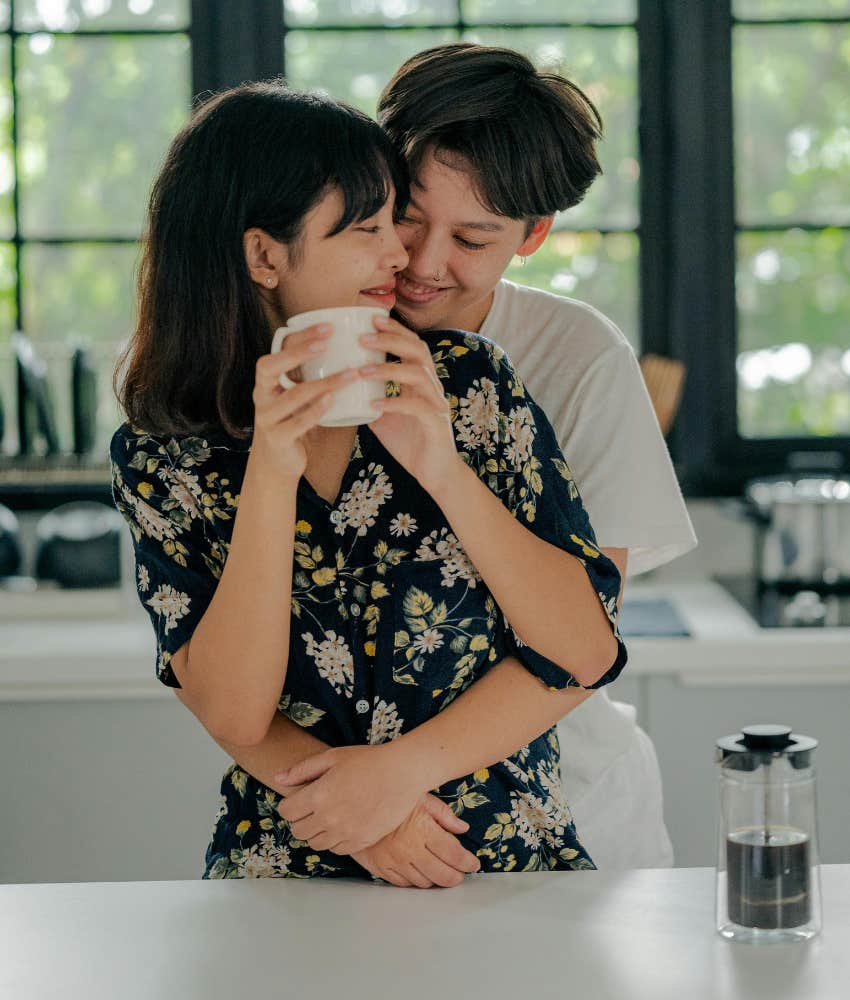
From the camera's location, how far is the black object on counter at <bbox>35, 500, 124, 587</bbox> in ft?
9.11

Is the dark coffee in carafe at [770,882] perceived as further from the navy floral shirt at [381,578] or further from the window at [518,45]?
the window at [518,45]

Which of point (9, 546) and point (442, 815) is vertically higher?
point (442, 815)

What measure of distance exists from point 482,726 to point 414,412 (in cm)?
31

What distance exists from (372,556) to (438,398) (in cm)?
20

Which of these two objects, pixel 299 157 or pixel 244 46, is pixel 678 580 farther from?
pixel 299 157

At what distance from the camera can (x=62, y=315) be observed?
123 inches

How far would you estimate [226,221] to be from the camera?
1261 mm

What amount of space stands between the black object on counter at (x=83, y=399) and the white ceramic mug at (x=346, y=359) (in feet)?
6.39

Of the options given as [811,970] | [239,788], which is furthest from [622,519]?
[811,970]

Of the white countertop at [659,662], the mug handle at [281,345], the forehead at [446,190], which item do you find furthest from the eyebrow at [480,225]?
the white countertop at [659,662]

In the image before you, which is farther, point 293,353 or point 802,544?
point 802,544

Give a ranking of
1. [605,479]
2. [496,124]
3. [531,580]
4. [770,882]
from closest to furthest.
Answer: [770,882], [531,580], [496,124], [605,479]

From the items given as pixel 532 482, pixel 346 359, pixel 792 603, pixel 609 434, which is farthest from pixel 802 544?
pixel 346 359

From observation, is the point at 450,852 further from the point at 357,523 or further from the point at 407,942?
the point at 357,523
